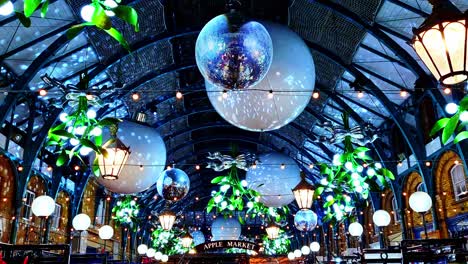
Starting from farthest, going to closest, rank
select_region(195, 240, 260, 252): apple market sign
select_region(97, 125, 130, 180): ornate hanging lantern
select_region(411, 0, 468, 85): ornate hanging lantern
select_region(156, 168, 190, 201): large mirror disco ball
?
select_region(195, 240, 260, 252): apple market sign, select_region(156, 168, 190, 201): large mirror disco ball, select_region(97, 125, 130, 180): ornate hanging lantern, select_region(411, 0, 468, 85): ornate hanging lantern

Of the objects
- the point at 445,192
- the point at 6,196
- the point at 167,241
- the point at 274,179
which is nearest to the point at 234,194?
the point at 274,179

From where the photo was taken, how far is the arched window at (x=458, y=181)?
38.8 feet

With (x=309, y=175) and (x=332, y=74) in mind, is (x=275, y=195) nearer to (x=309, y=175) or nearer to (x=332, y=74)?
(x=332, y=74)

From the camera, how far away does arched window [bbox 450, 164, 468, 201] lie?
11829 millimetres

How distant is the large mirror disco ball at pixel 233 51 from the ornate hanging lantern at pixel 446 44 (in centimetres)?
127

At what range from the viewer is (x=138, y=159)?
275 inches

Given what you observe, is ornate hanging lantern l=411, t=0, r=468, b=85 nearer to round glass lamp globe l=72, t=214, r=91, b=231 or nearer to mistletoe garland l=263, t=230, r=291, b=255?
round glass lamp globe l=72, t=214, r=91, b=231

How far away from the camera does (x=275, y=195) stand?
35.2ft

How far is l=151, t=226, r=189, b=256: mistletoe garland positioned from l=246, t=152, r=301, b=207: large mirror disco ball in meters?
17.9

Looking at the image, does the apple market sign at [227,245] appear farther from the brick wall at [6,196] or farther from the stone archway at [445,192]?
the brick wall at [6,196]

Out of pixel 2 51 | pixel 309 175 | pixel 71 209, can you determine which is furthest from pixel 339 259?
pixel 309 175

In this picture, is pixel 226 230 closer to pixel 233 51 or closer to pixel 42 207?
pixel 42 207

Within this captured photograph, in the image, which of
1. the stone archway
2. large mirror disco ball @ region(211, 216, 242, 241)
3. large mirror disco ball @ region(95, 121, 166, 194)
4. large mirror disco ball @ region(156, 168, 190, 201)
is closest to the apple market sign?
large mirror disco ball @ region(156, 168, 190, 201)

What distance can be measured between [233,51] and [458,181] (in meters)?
11.1
